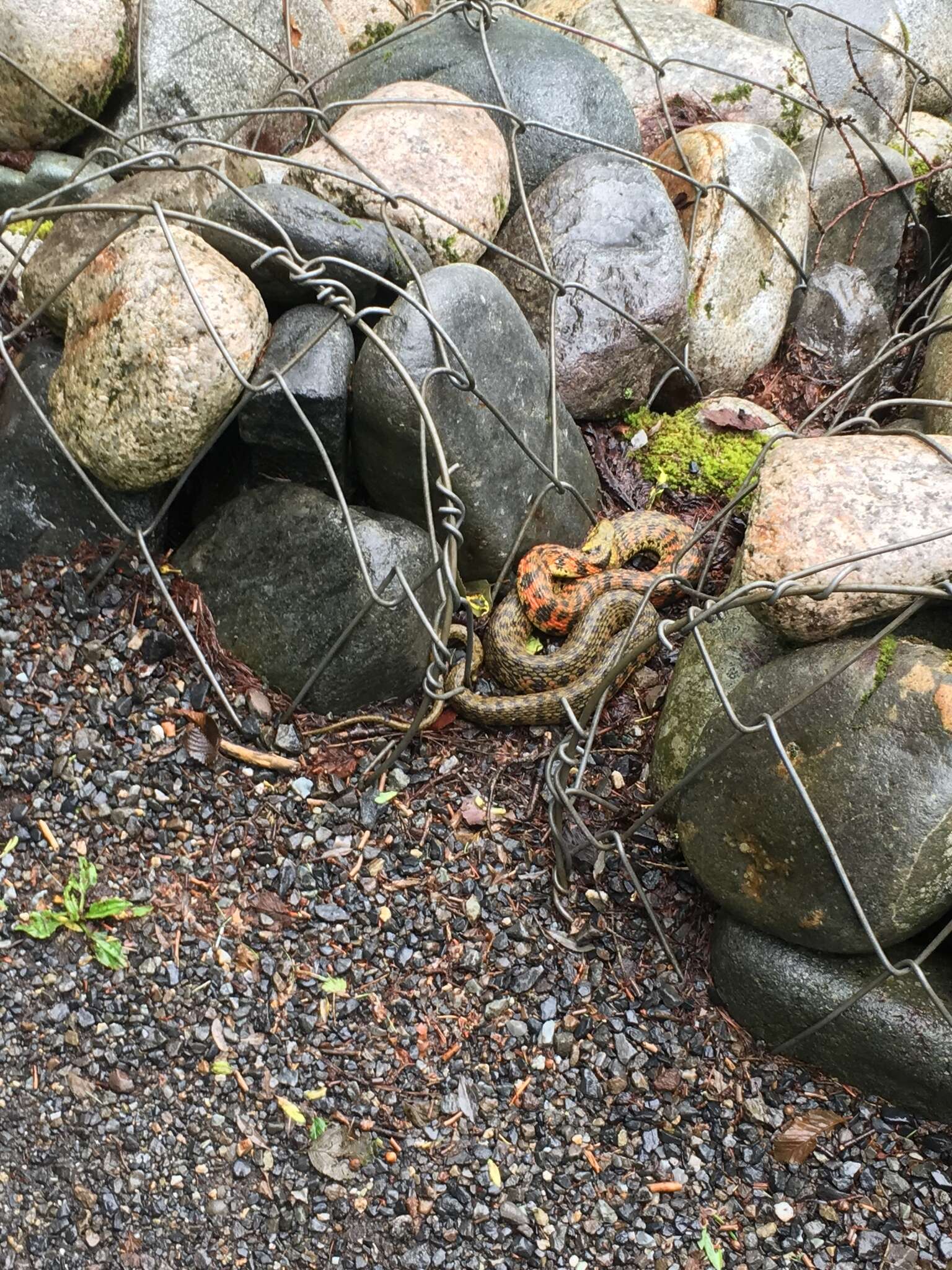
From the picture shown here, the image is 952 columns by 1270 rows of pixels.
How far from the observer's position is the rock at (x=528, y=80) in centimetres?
509

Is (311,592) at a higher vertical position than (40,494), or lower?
lower

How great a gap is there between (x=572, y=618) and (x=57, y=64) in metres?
3.33

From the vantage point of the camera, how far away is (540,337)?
483cm

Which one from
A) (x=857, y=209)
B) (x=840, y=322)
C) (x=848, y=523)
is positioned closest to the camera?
(x=848, y=523)

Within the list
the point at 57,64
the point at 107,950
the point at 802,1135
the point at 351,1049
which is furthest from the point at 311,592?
the point at 57,64

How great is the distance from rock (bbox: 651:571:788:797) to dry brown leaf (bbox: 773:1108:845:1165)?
1052 mm

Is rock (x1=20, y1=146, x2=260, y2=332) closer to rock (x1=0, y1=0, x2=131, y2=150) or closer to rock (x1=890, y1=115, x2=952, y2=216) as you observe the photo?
rock (x1=0, y1=0, x2=131, y2=150)

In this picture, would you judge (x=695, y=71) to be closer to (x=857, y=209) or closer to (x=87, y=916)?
(x=857, y=209)

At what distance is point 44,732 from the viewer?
3635mm

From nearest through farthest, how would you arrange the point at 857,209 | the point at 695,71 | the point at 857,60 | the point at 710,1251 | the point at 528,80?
the point at 710,1251, the point at 528,80, the point at 857,209, the point at 695,71, the point at 857,60

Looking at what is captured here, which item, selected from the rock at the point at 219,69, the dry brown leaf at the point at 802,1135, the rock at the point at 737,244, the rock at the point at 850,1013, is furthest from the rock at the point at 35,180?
the dry brown leaf at the point at 802,1135

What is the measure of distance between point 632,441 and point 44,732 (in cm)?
296

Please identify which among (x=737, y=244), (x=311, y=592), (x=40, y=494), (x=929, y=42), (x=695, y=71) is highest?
(x=929, y=42)

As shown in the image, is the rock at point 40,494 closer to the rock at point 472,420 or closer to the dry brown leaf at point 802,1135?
the rock at point 472,420
